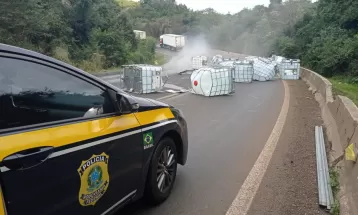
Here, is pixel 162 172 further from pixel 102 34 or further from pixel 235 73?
pixel 102 34

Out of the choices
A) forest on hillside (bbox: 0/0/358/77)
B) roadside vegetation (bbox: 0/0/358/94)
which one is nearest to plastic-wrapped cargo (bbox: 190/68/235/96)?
roadside vegetation (bbox: 0/0/358/94)

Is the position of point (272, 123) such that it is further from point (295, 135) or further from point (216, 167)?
point (216, 167)

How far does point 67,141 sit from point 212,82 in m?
11.5

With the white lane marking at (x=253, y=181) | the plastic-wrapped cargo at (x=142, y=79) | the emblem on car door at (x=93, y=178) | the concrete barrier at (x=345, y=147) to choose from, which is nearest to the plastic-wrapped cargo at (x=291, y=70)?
the plastic-wrapped cargo at (x=142, y=79)

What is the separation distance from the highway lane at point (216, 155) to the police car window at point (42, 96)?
1380mm

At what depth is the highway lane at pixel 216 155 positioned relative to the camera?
12.5 ft

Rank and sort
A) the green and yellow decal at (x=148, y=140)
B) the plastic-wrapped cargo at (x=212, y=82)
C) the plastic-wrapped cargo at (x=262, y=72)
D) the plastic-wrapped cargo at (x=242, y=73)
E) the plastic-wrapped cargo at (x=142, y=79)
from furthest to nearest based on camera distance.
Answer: the plastic-wrapped cargo at (x=262, y=72) < the plastic-wrapped cargo at (x=242, y=73) < the plastic-wrapped cargo at (x=142, y=79) < the plastic-wrapped cargo at (x=212, y=82) < the green and yellow decal at (x=148, y=140)

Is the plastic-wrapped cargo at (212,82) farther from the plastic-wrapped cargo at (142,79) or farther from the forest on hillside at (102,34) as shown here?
the forest on hillside at (102,34)

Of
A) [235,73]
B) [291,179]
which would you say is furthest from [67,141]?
[235,73]

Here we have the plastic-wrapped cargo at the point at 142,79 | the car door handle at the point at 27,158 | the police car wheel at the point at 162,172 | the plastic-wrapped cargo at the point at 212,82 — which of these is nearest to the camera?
the car door handle at the point at 27,158

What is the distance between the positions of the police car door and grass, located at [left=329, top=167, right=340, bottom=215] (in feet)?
7.19

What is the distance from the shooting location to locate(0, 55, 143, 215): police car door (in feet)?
6.72

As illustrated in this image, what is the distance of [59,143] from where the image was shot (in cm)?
229

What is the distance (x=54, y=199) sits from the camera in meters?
2.28
